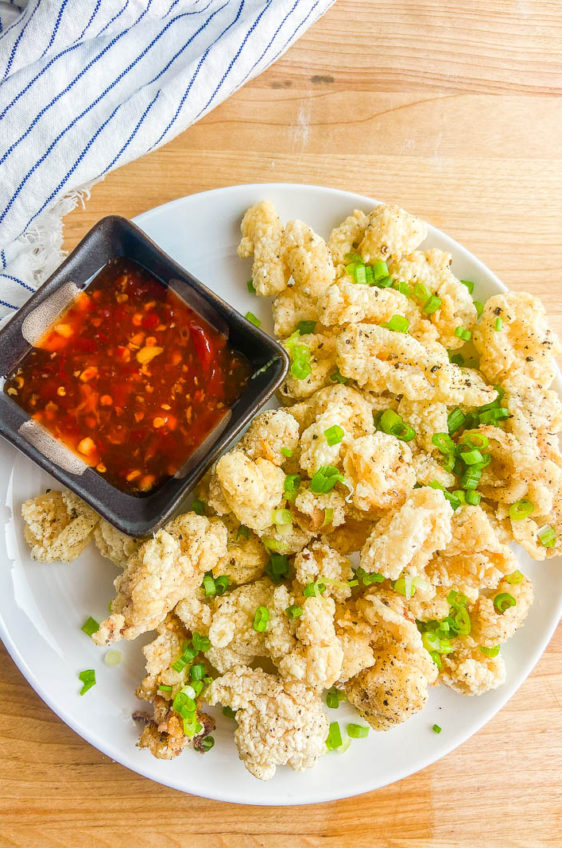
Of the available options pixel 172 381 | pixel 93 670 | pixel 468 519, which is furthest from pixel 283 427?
pixel 93 670

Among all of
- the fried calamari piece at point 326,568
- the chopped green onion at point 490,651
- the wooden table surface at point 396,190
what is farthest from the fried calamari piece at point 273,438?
the wooden table surface at point 396,190

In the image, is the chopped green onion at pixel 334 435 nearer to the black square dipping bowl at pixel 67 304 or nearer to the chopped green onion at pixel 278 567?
the black square dipping bowl at pixel 67 304

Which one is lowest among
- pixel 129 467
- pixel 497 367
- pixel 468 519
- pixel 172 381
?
pixel 468 519

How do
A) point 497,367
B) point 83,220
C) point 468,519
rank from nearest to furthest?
1. point 468,519
2. point 497,367
3. point 83,220

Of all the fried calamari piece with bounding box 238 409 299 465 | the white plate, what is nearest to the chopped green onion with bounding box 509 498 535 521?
the white plate

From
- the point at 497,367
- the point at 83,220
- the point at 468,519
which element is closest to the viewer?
the point at 468,519

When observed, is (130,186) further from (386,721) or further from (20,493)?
(386,721)

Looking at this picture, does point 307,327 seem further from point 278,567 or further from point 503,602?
point 503,602
